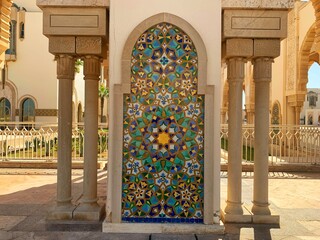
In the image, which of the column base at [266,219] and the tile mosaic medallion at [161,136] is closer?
the tile mosaic medallion at [161,136]

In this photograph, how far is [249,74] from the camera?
15945 millimetres

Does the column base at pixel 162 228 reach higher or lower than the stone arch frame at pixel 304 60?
lower

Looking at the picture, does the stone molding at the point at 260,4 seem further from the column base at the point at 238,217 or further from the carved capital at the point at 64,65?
the column base at the point at 238,217

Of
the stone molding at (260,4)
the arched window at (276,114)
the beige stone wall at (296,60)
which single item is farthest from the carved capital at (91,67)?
the arched window at (276,114)

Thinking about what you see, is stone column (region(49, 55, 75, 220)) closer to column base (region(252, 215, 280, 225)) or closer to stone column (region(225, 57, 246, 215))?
stone column (region(225, 57, 246, 215))

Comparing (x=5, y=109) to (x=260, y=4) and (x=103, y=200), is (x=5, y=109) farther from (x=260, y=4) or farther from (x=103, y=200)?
(x=260, y=4)

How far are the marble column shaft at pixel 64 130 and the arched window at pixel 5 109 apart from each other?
737 inches

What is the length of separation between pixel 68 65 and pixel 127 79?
87cm

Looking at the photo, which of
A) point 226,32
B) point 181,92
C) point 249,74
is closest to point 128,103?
point 181,92

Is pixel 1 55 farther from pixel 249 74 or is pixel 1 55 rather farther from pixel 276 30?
pixel 249 74

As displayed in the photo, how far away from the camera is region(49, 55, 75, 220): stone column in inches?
140

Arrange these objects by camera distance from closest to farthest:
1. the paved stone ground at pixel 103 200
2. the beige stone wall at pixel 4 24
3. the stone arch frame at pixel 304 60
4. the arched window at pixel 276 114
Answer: the paved stone ground at pixel 103 200 < the beige stone wall at pixel 4 24 < the stone arch frame at pixel 304 60 < the arched window at pixel 276 114

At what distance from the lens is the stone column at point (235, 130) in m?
3.53

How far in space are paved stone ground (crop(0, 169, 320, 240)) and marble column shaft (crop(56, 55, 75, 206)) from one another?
468 mm
